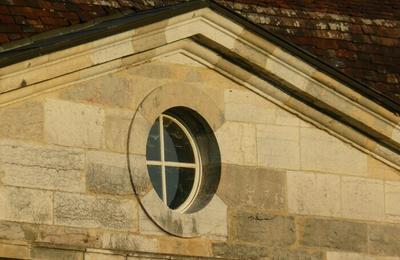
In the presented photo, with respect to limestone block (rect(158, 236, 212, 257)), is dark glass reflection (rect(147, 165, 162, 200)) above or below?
above

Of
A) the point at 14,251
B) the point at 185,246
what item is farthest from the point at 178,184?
the point at 14,251

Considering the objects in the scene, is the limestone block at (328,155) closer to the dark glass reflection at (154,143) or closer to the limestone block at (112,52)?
the dark glass reflection at (154,143)

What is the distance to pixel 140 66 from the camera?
2058 centimetres

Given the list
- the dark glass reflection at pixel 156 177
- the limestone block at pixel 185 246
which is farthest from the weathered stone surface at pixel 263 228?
the dark glass reflection at pixel 156 177

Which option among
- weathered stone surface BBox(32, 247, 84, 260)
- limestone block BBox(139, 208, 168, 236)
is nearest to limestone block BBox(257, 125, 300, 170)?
limestone block BBox(139, 208, 168, 236)

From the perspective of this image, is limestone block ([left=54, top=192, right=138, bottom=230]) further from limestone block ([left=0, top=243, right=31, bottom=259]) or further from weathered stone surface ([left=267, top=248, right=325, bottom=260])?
weathered stone surface ([left=267, top=248, right=325, bottom=260])

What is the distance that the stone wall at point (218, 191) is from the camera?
19719 millimetres

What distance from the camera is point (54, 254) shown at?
1961 cm

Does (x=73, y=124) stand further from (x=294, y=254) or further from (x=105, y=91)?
(x=294, y=254)

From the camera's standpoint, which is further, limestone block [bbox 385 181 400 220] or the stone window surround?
limestone block [bbox 385 181 400 220]

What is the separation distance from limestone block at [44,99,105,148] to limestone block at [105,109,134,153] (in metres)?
0.06

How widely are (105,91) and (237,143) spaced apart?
4.48 feet

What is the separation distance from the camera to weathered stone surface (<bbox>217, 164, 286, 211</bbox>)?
68.4 ft

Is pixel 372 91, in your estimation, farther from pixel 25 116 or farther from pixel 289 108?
pixel 25 116
